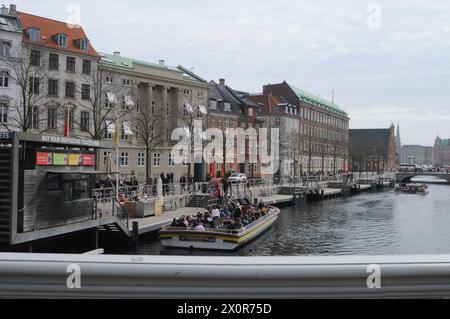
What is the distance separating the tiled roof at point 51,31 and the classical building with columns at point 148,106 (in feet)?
11.2

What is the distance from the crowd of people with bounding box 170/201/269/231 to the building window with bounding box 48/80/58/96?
24.1 m

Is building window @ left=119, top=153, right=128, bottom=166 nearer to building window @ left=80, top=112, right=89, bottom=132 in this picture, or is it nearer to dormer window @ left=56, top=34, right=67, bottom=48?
building window @ left=80, top=112, right=89, bottom=132

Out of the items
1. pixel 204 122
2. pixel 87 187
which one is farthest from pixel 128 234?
pixel 204 122

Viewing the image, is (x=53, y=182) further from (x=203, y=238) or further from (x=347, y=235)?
(x=347, y=235)

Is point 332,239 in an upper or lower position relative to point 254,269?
lower

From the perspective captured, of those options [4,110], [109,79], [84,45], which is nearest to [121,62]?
[109,79]

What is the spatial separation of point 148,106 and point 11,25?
58.8 ft

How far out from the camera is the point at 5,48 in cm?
4397

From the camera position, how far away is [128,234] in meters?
25.7

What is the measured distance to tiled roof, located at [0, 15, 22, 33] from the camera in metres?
44.3

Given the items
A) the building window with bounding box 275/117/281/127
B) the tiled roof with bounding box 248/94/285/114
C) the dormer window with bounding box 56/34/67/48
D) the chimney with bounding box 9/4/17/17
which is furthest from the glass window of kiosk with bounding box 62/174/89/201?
the building window with bounding box 275/117/281/127
